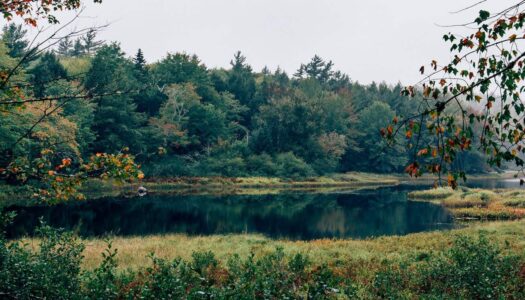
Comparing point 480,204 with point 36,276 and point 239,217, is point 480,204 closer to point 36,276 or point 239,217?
point 239,217

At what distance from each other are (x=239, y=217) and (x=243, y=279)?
2627 centimetres

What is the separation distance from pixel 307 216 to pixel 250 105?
52.3 meters

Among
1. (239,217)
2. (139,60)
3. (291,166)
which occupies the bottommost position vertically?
(239,217)

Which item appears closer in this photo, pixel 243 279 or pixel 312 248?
pixel 243 279

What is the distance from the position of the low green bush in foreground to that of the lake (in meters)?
13.3

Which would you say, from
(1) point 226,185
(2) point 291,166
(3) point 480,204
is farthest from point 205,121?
(3) point 480,204

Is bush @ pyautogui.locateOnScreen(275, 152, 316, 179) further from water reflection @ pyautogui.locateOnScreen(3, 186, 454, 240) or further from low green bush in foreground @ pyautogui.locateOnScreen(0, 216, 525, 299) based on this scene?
low green bush in foreground @ pyautogui.locateOnScreen(0, 216, 525, 299)

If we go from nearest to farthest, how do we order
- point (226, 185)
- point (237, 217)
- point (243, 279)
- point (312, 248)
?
1. point (243, 279)
2. point (312, 248)
3. point (237, 217)
4. point (226, 185)

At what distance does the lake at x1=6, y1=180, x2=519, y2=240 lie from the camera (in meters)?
28.0

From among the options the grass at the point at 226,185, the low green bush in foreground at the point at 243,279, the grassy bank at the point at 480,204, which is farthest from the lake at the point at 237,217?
the low green bush in foreground at the point at 243,279

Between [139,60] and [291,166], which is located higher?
[139,60]

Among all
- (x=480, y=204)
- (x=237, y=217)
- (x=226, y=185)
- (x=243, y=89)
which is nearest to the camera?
(x=237, y=217)

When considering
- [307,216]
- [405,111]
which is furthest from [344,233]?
[405,111]

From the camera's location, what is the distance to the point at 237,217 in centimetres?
3475
